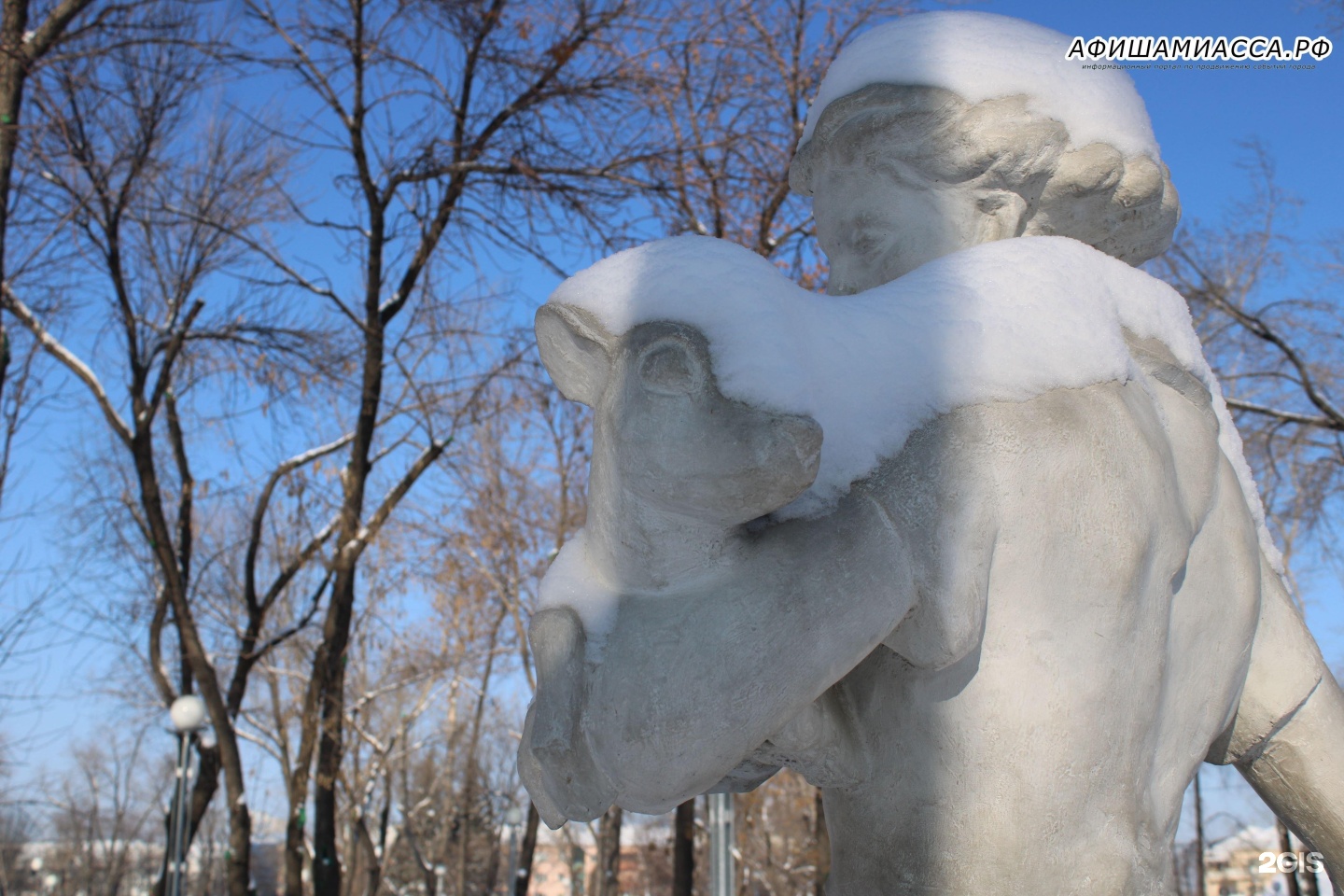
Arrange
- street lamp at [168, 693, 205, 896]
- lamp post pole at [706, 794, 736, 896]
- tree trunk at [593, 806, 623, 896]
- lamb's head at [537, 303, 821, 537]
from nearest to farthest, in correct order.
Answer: lamb's head at [537, 303, 821, 537], lamp post pole at [706, 794, 736, 896], street lamp at [168, 693, 205, 896], tree trunk at [593, 806, 623, 896]

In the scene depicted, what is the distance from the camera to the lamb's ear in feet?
3.69

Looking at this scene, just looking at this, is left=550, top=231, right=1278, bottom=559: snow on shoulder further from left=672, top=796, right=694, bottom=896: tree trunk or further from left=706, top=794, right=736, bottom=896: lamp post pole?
left=672, top=796, right=694, bottom=896: tree trunk

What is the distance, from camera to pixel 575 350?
45.9 inches

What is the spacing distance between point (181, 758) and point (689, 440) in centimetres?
1089

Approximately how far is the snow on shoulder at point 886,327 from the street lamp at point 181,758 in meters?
10.2

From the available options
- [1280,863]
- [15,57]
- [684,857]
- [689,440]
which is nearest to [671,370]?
[689,440]

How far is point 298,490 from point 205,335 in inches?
76.5

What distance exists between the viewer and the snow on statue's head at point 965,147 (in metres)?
1.47

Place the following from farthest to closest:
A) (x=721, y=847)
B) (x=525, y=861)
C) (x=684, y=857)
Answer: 1. (x=525, y=861)
2. (x=684, y=857)
3. (x=721, y=847)

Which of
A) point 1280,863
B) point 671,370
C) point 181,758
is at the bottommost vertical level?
point 1280,863

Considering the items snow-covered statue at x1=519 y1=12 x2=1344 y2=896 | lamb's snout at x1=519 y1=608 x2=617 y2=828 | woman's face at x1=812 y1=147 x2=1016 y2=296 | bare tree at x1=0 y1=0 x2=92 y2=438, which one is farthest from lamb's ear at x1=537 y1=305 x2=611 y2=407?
bare tree at x1=0 y1=0 x2=92 y2=438

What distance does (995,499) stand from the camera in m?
1.22

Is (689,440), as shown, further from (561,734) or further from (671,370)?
(561,734)

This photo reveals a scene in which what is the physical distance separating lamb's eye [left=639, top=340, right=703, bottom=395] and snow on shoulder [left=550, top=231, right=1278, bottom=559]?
24 millimetres
